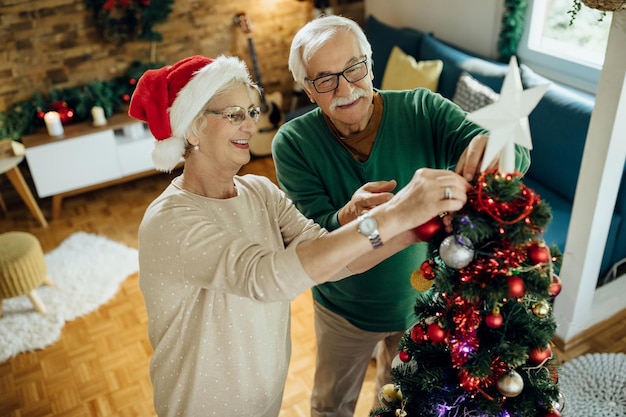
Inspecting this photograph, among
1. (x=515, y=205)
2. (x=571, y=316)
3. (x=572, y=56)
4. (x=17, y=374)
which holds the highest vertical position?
(x=515, y=205)

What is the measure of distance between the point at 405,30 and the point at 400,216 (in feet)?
10.0

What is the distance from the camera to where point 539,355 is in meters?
1.09

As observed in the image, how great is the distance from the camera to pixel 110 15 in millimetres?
3975

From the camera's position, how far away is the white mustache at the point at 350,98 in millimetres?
1448

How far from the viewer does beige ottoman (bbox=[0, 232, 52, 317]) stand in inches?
111

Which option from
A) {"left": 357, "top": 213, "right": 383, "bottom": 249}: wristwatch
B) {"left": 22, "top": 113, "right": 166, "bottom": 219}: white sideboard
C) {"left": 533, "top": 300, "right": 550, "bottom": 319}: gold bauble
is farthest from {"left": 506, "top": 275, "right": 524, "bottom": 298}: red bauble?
{"left": 22, "top": 113, "right": 166, "bottom": 219}: white sideboard

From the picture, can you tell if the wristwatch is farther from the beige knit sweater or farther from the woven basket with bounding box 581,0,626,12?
the woven basket with bounding box 581,0,626,12

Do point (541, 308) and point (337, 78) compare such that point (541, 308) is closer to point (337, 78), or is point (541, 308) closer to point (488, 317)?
point (488, 317)

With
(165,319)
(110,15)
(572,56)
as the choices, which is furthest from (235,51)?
(165,319)

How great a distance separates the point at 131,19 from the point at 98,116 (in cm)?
76

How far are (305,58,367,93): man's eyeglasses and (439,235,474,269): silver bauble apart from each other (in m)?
0.63

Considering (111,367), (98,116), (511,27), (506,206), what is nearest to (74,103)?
(98,116)

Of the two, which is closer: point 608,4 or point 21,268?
point 608,4

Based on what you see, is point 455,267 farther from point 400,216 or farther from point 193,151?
point 193,151
